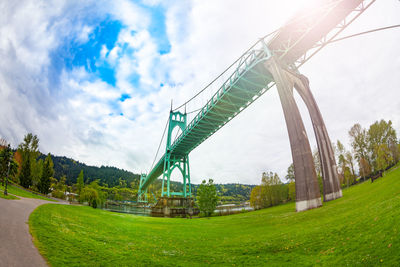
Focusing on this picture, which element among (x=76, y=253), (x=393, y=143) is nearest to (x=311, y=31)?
(x=76, y=253)

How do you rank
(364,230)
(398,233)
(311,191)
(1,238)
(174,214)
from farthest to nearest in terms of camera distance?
1. (174,214)
2. (311,191)
3. (1,238)
4. (364,230)
5. (398,233)

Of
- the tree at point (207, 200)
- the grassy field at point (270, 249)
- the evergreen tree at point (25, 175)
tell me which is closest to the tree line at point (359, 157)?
the tree at point (207, 200)

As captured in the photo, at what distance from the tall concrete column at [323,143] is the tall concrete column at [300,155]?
3.03m

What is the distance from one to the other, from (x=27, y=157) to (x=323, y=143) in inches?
2313

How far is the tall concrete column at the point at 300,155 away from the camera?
446 inches

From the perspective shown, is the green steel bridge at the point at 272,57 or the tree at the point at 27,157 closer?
the green steel bridge at the point at 272,57

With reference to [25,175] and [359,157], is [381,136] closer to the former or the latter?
[359,157]

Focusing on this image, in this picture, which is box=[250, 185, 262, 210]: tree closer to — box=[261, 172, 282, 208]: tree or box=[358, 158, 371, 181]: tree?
box=[261, 172, 282, 208]: tree

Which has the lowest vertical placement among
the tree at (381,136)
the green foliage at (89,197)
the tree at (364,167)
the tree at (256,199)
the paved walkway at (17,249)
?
the tree at (256,199)

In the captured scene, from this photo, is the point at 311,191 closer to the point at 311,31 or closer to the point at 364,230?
the point at 364,230

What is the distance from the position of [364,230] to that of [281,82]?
1158 centimetres

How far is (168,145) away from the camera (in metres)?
37.6

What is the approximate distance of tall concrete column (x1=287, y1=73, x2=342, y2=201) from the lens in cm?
1358

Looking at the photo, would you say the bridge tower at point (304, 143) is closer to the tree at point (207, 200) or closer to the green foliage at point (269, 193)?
the tree at point (207, 200)
